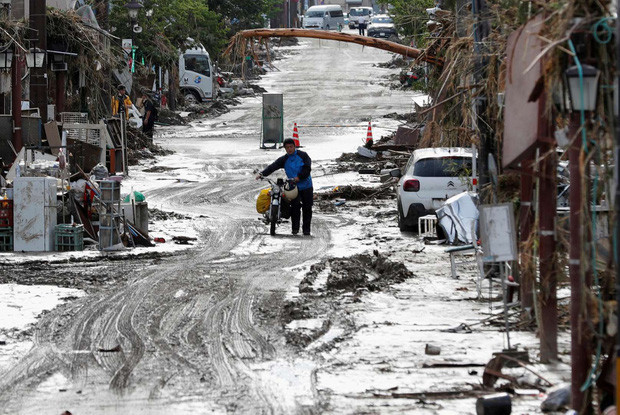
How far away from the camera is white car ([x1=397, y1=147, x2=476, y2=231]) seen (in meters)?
18.5

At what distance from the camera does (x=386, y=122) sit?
43.1m

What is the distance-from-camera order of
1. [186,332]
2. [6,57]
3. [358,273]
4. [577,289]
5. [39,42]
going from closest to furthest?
[577,289]
[186,332]
[358,273]
[6,57]
[39,42]

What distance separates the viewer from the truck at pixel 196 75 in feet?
169

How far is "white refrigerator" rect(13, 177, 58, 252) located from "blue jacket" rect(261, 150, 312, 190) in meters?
3.87

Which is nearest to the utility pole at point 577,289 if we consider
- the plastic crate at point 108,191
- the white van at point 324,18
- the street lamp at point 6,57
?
the plastic crate at point 108,191

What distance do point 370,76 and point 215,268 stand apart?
47.9m

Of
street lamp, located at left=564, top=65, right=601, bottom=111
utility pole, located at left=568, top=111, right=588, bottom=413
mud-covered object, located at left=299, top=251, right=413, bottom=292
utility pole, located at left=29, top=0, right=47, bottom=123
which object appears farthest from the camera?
utility pole, located at left=29, top=0, right=47, bottom=123

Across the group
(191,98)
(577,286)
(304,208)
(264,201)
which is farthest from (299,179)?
(191,98)

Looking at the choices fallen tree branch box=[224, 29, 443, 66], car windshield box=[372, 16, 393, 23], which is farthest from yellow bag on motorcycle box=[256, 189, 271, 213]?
car windshield box=[372, 16, 393, 23]

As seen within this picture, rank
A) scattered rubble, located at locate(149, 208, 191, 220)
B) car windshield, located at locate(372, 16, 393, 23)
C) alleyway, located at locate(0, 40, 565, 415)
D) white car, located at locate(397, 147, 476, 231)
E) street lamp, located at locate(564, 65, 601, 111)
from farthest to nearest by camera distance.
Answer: car windshield, located at locate(372, 16, 393, 23), scattered rubble, located at locate(149, 208, 191, 220), white car, located at locate(397, 147, 476, 231), alleyway, located at locate(0, 40, 565, 415), street lamp, located at locate(564, 65, 601, 111)

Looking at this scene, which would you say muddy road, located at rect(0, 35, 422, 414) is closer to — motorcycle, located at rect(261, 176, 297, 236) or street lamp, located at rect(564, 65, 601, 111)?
motorcycle, located at rect(261, 176, 297, 236)

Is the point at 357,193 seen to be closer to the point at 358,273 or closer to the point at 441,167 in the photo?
the point at 441,167

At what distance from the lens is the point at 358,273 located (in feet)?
45.8

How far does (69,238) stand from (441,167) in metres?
6.12
